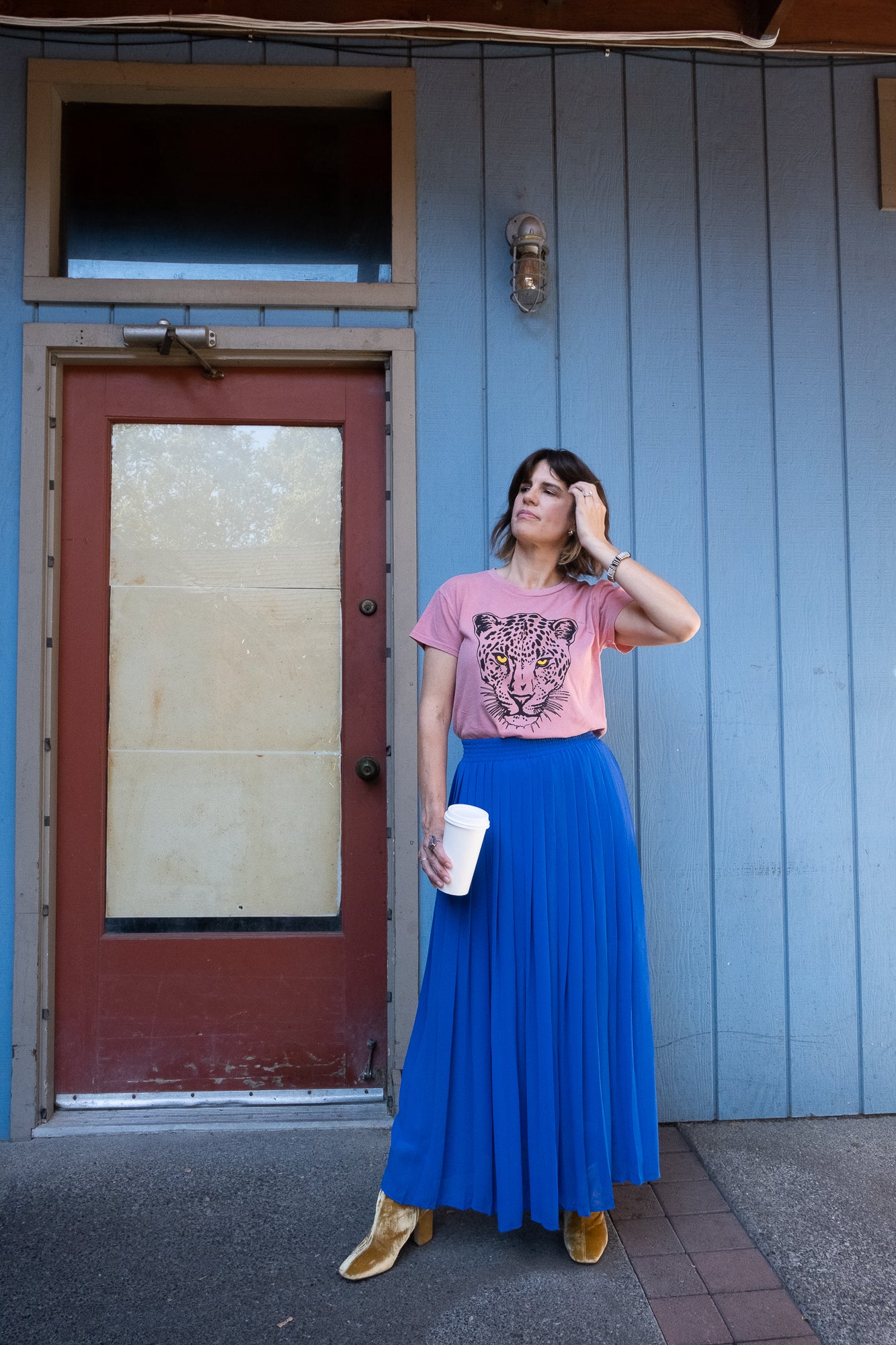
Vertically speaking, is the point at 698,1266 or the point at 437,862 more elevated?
the point at 437,862

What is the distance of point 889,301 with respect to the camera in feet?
8.98

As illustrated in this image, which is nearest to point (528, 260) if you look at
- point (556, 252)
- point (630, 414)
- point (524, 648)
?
point (556, 252)

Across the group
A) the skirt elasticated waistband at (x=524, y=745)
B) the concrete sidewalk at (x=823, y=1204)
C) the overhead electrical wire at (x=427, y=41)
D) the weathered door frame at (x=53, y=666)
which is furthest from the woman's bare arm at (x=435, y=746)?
the overhead electrical wire at (x=427, y=41)

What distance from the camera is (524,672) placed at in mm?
1905

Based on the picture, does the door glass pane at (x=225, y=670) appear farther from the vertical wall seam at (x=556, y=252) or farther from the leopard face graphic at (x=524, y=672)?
the leopard face graphic at (x=524, y=672)

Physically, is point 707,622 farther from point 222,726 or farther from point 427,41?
point 427,41

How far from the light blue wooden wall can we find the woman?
673 mm

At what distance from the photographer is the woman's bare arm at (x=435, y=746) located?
1841 millimetres

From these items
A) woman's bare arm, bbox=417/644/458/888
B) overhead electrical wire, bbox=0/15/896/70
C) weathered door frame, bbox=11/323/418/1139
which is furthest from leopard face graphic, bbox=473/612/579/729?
overhead electrical wire, bbox=0/15/896/70

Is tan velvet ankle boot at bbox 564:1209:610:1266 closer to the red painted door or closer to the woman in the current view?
the woman

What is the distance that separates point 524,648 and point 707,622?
3.22 feet

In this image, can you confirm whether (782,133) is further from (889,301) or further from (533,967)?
(533,967)

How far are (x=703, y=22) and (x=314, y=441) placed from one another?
1.77m

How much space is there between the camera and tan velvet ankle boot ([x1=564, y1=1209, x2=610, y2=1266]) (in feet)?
6.24
